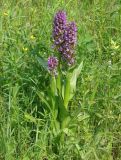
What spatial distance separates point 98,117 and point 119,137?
0.19m

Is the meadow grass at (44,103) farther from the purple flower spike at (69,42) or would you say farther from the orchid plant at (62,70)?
the purple flower spike at (69,42)

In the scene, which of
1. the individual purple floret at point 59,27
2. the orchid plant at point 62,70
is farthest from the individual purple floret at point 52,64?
the individual purple floret at point 59,27

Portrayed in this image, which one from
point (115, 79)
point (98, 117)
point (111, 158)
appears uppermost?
point (115, 79)

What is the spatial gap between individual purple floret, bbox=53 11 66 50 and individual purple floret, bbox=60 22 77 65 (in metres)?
0.03

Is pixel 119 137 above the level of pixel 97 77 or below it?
below

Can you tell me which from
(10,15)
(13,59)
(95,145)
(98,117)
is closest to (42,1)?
(10,15)

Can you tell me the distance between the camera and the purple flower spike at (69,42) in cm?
239

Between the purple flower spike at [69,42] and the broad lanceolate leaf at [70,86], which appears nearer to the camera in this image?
the purple flower spike at [69,42]

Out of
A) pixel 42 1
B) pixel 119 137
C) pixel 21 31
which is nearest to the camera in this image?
pixel 119 137

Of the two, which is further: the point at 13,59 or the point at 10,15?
the point at 10,15

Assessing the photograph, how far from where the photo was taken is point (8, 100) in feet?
8.86

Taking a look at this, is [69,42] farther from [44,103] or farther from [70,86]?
[44,103]

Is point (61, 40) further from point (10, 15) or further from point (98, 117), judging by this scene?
point (10, 15)

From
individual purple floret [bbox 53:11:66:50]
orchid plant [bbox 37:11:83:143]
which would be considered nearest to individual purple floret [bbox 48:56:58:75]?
orchid plant [bbox 37:11:83:143]
